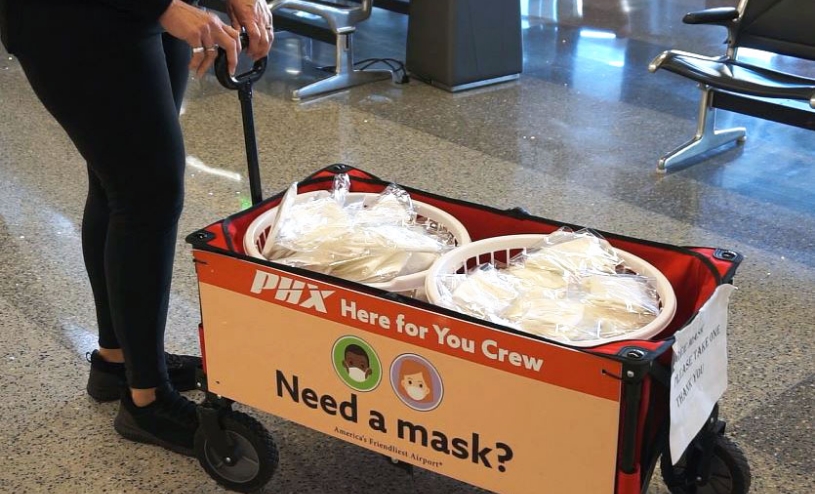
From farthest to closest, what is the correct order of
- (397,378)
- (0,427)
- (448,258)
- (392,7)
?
(392,7), (0,427), (448,258), (397,378)

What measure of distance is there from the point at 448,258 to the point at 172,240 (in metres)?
0.49

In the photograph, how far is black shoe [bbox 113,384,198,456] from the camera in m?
1.77

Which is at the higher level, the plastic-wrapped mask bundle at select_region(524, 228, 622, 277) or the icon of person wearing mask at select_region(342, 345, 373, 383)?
the plastic-wrapped mask bundle at select_region(524, 228, 622, 277)

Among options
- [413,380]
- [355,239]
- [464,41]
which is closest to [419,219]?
[355,239]

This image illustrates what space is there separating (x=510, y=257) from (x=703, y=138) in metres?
1.91

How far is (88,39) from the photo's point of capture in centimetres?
142

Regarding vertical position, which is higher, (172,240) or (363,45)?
(172,240)

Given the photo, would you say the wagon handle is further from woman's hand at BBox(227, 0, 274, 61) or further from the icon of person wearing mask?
the icon of person wearing mask

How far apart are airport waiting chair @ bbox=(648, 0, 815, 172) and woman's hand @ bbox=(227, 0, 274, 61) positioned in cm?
188

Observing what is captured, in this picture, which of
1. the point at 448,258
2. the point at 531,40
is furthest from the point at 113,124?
the point at 531,40

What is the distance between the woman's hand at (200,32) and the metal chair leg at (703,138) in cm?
199

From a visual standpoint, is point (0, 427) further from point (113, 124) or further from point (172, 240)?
point (113, 124)

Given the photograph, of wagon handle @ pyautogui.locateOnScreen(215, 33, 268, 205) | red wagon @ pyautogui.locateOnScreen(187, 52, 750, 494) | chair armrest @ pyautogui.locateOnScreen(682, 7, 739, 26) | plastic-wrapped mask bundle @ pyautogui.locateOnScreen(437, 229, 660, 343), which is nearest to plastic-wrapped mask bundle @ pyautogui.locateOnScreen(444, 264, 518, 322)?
plastic-wrapped mask bundle @ pyautogui.locateOnScreen(437, 229, 660, 343)

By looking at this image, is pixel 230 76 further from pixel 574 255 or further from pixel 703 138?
pixel 703 138
